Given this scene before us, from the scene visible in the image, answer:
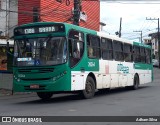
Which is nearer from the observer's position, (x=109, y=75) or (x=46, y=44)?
(x=46, y=44)

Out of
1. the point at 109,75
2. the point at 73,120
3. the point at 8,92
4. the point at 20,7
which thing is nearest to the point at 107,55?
the point at 109,75

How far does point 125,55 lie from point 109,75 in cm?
314

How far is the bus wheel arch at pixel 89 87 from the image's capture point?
58.8 ft

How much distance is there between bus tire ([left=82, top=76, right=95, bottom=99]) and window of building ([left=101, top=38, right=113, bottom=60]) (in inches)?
78.5

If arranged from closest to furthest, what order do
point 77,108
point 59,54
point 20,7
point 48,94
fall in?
1. point 77,108
2. point 59,54
3. point 48,94
4. point 20,7

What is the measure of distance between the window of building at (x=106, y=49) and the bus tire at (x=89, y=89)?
6.54ft

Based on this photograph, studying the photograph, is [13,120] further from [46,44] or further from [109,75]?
[109,75]

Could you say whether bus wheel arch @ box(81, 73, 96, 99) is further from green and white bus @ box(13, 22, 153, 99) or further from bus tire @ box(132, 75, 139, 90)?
bus tire @ box(132, 75, 139, 90)

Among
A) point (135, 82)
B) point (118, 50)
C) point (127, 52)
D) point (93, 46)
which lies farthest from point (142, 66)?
point (93, 46)

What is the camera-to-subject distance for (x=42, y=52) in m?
16.5

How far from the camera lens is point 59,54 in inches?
642

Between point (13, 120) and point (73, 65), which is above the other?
point (73, 65)

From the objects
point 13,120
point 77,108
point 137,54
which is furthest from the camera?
point 137,54

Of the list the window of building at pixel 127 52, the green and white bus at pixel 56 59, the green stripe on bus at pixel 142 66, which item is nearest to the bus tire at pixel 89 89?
the green and white bus at pixel 56 59
